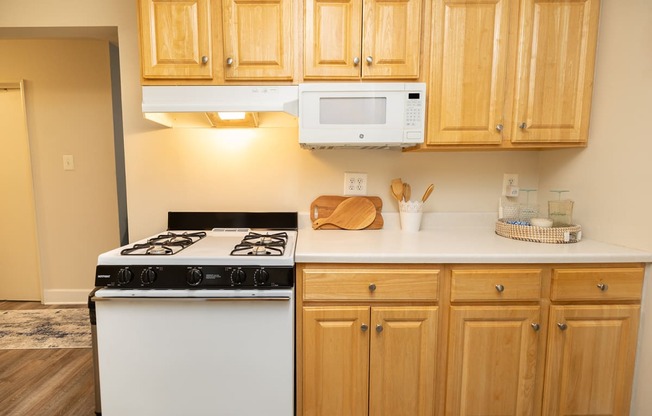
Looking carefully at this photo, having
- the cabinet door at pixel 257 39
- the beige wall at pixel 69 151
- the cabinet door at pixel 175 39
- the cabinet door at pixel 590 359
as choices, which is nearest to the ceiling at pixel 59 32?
the cabinet door at pixel 175 39

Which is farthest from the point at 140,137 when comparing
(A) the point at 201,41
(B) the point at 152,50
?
(A) the point at 201,41

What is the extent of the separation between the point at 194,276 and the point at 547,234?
1532 millimetres

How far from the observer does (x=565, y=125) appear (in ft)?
4.96

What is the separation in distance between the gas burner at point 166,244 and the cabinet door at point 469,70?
123 centimetres

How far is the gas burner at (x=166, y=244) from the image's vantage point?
4.19ft

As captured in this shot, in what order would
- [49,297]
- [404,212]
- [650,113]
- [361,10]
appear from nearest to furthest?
1. [650,113]
2. [361,10]
3. [404,212]
4. [49,297]

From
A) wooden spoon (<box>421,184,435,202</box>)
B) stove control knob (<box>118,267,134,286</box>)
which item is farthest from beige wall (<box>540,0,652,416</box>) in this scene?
stove control knob (<box>118,267,134,286</box>)

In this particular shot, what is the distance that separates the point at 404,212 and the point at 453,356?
744 millimetres

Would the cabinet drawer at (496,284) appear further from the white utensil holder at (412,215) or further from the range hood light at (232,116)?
the range hood light at (232,116)

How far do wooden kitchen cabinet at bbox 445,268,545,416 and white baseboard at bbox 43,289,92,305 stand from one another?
10.1ft

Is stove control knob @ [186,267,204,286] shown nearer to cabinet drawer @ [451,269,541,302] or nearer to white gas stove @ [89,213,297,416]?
white gas stove @ [89,213,297,416]

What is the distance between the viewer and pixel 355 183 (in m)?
1.85

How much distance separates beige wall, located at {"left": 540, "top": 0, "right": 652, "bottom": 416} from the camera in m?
1.30

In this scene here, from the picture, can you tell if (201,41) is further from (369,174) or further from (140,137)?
(369,174)
